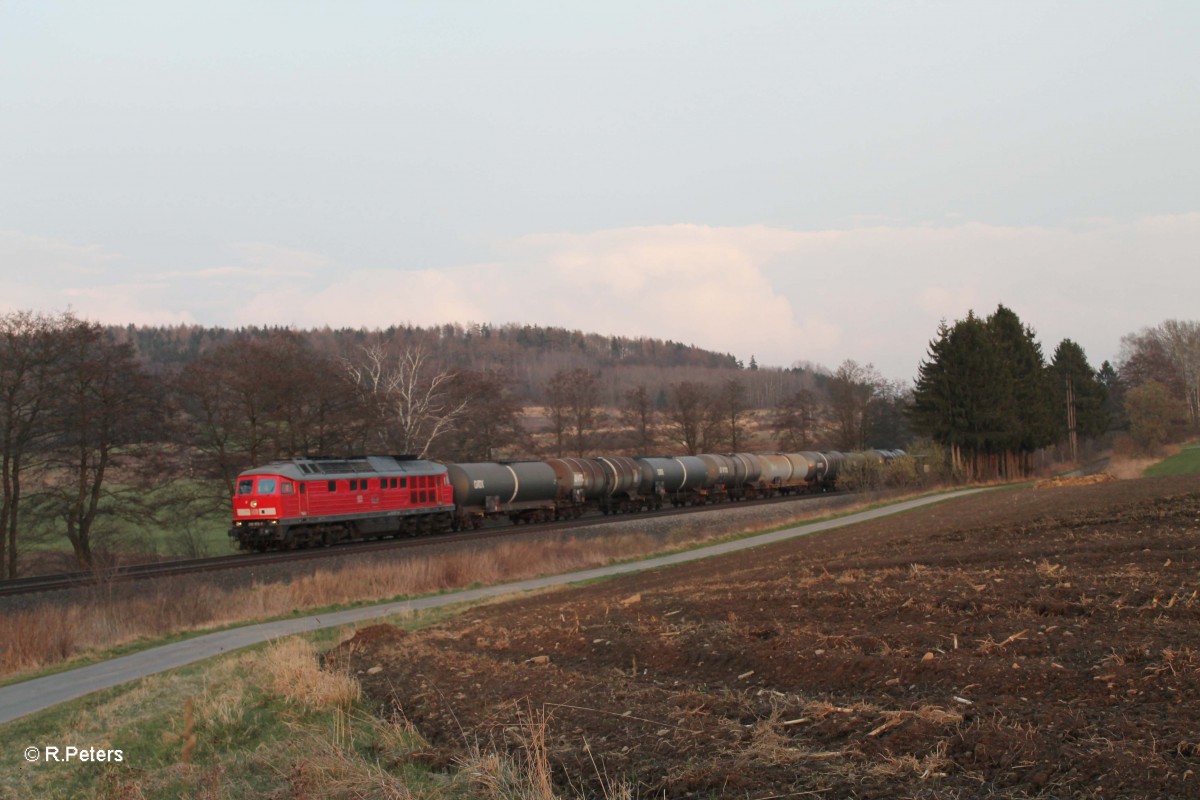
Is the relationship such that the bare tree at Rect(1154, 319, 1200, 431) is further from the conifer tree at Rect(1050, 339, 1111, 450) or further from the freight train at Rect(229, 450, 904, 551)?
the freight train at Rect(229, 450, 904, 551)

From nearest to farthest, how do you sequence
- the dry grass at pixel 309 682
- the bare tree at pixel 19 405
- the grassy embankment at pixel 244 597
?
the dry grass at pixel 309 682 < the grassy embankment at pixel 244 597 < the bare tree at pixel 19 405

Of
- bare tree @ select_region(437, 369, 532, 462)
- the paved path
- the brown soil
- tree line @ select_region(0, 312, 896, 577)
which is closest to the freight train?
tree line @ select_region(0, 312, 896, 577)

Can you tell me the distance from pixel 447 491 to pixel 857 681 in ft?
121

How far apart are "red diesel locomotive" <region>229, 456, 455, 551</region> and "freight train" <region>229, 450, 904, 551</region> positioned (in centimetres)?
4

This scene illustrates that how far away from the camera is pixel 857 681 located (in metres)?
7.90

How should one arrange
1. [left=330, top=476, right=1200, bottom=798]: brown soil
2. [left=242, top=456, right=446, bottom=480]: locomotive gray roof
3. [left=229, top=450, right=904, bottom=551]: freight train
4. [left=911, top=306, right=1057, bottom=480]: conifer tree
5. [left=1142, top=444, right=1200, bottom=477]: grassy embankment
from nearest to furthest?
1. [left=330, top=476, right=1200, bottom=798]: brown soil
2. [left=229, top=450, right=904, bottom=551]: freight train
3. [left=242, top=456, right=446, bottom=480]: locomotive gray roof
4. [left=1142, top=444, right=1200, bottom=477]: grassy embankment
5. [left=911, top=306, right=1057, bottom=480]: conifer tree

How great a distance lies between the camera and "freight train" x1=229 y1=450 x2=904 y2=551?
36.5 m

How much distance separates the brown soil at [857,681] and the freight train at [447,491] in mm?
23490

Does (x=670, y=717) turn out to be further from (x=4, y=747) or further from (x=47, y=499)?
(x=47, y=499)

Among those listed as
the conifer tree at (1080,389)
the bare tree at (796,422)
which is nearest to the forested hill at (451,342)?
the bare tree at (796,422)

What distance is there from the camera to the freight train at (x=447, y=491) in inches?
1437

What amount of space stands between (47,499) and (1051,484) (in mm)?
49465

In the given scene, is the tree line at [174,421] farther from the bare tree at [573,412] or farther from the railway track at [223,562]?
the bare tree at [573,412]

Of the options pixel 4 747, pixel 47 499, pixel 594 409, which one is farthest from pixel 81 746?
pixel 594 409
